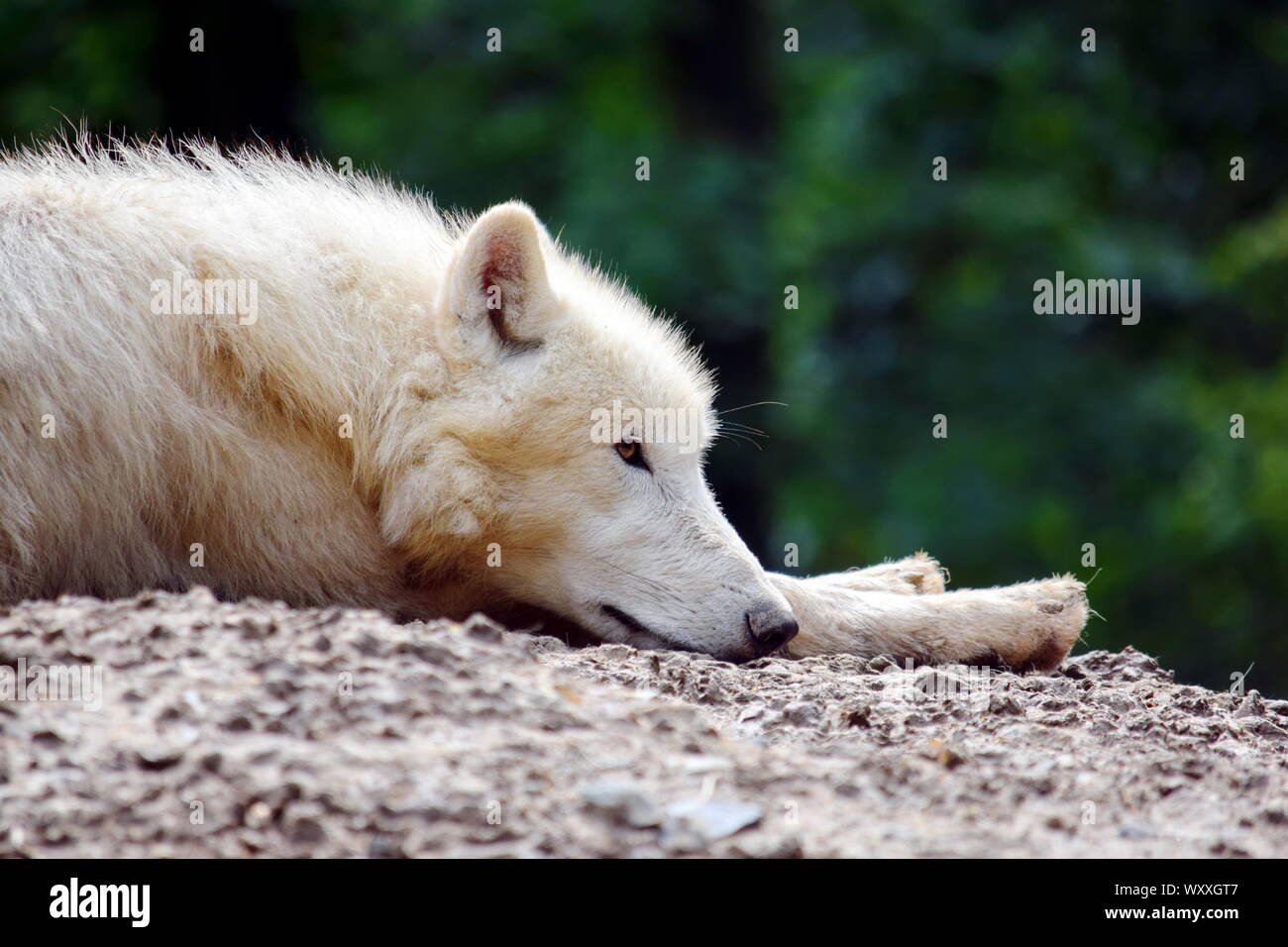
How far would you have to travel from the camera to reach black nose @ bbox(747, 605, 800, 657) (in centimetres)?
520

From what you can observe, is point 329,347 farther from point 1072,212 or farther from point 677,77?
point 1072,212

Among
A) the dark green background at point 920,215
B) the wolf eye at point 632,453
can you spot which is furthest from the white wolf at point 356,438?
the dark green background at point 920,215

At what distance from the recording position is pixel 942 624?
573 centimetres

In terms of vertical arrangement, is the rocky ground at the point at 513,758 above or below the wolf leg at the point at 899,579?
below

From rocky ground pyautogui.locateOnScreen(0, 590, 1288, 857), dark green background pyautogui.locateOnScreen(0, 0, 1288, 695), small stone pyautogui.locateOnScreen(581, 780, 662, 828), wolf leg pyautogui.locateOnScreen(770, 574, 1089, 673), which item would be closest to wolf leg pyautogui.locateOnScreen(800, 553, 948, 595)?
wolf leg pyautogui.locateOnScreen(770, 574, 1089, 673)

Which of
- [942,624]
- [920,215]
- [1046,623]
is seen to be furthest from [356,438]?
[920,215]

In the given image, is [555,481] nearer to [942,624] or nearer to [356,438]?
[356,438]

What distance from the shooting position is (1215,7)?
17.2 m

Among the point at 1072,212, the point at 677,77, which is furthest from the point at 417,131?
the point at 1072,212

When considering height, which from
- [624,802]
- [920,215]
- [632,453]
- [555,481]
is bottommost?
[624,802]

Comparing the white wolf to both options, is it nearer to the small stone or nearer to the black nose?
the black nose

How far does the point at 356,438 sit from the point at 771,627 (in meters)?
1.63

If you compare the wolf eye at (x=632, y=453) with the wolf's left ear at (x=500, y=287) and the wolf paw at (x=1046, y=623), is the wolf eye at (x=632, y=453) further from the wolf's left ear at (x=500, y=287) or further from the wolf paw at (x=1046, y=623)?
the wolf paw at (x=1046, y=623)

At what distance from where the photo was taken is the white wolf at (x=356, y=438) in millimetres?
4938
